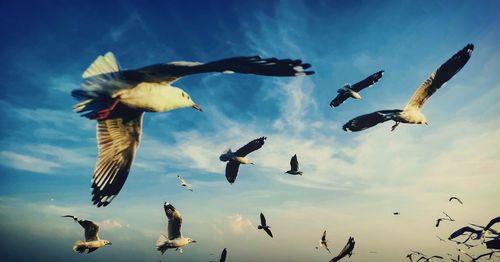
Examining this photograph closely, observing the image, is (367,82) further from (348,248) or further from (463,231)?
(463,231)

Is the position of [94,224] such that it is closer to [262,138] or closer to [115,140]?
[115,140]

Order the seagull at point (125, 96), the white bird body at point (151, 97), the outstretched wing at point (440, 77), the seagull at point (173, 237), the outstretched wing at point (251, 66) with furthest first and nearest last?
the seagull at point (173, 237)
the outstretched wing at point (440, 77)
the white bird body at point (151, 97)
the seagull at point (125, 96)
the outstretched wing at point (251, 66)

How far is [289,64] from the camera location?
648 centimetres

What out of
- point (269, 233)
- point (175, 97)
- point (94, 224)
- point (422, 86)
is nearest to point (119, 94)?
point (175, 97)

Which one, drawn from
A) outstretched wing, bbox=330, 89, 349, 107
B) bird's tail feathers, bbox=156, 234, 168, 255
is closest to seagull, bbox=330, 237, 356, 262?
outstretched wing, bbox=330, 89, 349, 107

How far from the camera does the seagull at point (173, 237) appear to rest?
50.4 ft

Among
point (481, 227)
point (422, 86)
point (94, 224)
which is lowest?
point (481, 227)

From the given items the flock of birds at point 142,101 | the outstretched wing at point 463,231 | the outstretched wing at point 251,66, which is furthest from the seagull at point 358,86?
the outstretched wing at point 463,231

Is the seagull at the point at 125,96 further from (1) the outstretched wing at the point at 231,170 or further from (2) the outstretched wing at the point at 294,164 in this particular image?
(1) the outstretched wing at the point at 231,170

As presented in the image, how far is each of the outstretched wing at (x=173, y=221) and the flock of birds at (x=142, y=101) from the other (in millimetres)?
45

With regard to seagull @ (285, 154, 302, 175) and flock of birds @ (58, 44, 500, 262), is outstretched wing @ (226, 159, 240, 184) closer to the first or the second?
seagull @ (285, 154, 302, 175)

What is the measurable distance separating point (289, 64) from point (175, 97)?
11.8 feet

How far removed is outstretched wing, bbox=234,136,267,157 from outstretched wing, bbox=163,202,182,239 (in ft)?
14.9

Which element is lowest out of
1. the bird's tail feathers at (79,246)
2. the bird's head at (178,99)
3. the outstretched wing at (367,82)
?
the bird's tail feathers at (79,246)
